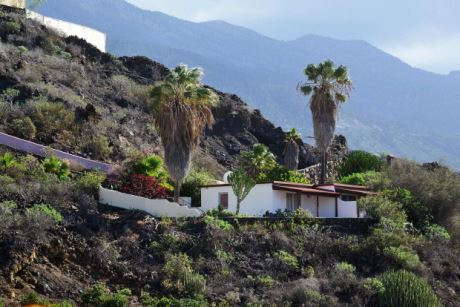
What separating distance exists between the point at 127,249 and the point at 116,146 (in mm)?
17081

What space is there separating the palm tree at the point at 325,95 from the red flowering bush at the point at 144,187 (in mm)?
14538

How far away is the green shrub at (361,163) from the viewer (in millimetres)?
61750

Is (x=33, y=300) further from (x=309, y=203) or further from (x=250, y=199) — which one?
(x=309, y=203)

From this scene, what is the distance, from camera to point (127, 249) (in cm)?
3497

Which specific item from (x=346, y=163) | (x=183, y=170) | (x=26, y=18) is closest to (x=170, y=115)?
(x=183, y=170)

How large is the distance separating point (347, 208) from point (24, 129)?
18.0 m

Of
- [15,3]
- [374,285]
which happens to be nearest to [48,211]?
[374,285]

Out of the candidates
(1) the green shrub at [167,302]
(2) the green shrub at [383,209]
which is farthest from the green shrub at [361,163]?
(1) the green shrub at [167,302]

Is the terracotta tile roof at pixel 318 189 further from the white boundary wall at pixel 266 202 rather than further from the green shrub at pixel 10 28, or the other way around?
the green shrub at pixel 10 28

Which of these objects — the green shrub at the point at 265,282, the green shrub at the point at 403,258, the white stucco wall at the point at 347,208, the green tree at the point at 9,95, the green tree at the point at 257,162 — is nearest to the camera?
the green shrub at the point at 265,282

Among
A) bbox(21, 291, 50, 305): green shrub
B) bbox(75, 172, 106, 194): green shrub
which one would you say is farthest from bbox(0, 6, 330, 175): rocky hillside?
bbox(21, 291, 50, 305): green shrub

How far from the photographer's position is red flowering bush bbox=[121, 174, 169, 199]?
135 ft

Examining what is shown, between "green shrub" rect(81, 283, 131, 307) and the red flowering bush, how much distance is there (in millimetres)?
10657

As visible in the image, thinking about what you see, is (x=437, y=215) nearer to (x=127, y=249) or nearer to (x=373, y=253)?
(x=373, y=253)
